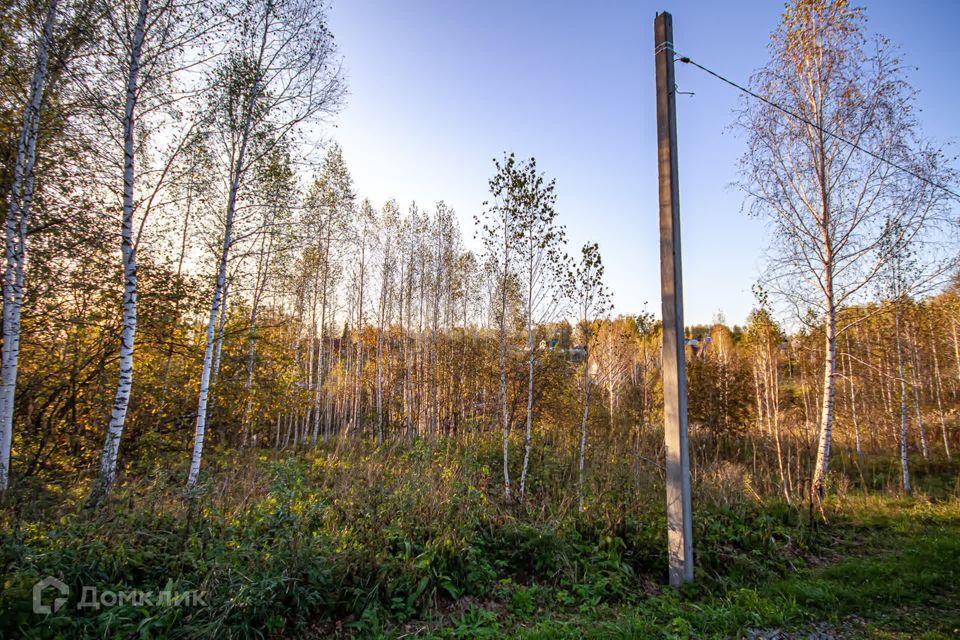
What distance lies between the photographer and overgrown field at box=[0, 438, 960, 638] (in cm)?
306

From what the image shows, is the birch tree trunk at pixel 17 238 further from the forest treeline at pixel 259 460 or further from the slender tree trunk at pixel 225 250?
the slender tree trunk at pixel 225 250

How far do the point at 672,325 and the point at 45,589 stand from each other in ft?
19.9

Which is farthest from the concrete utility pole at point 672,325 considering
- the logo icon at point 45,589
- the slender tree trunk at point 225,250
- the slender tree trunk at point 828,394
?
the slender tree trunk at point 225,250

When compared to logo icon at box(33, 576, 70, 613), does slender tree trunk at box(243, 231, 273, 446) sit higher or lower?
higher

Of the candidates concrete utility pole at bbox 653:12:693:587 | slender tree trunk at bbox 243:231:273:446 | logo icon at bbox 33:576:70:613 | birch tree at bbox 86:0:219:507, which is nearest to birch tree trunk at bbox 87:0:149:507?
birch tree at bbox 86:0:219:507

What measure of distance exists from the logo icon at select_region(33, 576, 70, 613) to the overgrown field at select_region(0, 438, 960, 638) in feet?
0.15

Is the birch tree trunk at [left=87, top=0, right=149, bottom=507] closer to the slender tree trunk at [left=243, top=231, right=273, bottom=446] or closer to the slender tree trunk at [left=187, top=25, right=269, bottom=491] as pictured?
the slender tree trunk at [left=187, top=25, right=269, bottom=491]

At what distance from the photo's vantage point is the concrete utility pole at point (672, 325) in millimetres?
4223

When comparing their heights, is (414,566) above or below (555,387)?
below

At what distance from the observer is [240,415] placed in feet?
35.9

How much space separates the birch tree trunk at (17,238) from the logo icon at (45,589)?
2717 mm

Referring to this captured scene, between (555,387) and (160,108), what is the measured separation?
1235cm

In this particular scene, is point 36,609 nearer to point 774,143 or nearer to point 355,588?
point 355,588

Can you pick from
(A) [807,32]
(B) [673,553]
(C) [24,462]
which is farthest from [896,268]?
(C) [24,462]
